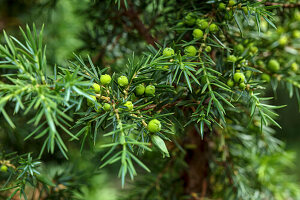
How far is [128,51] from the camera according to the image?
100 cm

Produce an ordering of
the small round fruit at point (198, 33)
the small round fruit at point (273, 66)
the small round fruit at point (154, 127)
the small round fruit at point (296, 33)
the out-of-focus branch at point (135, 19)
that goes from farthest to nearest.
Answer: the small round fruit at point (296, 33) → the out-of-focus branch at point (135, 19) → the small round fruit at point (273, 66) → the small round fruit at point (198, 33) → the small round fruit at point (154, 127)

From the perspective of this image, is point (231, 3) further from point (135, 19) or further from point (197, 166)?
point (197, 166)

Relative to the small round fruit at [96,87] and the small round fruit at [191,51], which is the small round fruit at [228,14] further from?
the small round fruit at [96,87]

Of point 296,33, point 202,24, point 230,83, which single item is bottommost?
point 296,33

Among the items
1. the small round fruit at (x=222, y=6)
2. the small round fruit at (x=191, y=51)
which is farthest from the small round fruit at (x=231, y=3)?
the small round fruit at (x=191, y=51)

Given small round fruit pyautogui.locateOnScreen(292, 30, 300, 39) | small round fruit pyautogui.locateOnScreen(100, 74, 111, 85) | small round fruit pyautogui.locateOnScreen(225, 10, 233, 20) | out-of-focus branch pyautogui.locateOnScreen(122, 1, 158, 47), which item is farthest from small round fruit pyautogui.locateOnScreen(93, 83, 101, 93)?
small round fruit pyautogui.locateOnScreen(292, 30, 300, 39)

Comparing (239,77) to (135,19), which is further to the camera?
(135,19)

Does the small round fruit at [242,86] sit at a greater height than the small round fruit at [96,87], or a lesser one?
lesser

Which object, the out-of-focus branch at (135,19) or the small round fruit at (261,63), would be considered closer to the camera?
the small round fruit at (261,63)

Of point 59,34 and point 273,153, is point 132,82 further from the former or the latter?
point 59,34

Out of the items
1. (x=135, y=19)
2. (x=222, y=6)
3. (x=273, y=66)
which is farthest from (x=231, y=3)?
(x=135, y=19)

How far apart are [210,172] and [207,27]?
54 cm

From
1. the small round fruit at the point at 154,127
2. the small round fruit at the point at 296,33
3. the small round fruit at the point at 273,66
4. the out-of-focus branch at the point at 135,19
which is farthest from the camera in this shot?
the small round fruit at the point at 296,33

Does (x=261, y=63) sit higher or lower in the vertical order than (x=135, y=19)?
lower
